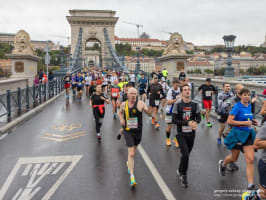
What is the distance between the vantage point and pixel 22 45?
19.8m

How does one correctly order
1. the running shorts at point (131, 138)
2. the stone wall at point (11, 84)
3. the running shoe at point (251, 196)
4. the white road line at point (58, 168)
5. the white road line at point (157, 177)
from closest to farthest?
1. the running shoe at point (251, 196)
2. the white road line at point (157, 177)
3. the running shorts at point (131, 138)
4. the white road line at point (58, 168)
5. the stone wall at point (11, 84)

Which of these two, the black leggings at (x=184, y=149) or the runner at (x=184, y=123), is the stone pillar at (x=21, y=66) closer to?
the runner at (x=184, y=123)

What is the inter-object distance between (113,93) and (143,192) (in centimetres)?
733

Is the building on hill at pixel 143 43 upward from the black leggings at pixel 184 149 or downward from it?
upward

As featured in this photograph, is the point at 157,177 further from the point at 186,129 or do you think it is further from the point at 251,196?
the point at 251,196

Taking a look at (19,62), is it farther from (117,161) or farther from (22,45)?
(117,161)

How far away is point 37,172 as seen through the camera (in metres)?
5.48

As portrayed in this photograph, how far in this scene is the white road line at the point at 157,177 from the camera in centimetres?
441

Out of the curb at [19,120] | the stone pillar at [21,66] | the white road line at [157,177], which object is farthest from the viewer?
the stone pillar at [21,66]

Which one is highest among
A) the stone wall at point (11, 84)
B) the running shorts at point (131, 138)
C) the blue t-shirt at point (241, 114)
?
the stone wall at point (11, 84)

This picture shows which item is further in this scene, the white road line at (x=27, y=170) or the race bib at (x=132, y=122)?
the white road line at (x=27, y=170)

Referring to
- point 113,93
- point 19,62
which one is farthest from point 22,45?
point 113,93

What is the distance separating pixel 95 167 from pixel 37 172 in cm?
114

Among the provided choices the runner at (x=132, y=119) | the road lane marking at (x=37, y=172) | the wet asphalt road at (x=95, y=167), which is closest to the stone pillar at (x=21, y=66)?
the wet asphalt road at (x=95, y=167)
